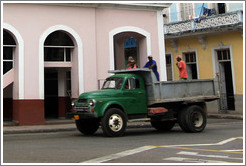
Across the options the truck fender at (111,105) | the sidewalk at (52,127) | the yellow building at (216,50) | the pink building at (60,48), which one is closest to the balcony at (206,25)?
the yellow building at (216,50)

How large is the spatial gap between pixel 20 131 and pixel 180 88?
6.52 m

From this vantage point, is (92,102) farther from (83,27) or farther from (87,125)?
(83,27)

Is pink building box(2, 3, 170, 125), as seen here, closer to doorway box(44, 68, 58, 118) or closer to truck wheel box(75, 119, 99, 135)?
doorway box(44, 68, 58, 118)

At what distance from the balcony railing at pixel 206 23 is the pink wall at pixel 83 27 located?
4.49 metres

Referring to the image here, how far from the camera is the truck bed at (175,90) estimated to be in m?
11.2

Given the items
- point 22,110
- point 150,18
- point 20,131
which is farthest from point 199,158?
point 150,18

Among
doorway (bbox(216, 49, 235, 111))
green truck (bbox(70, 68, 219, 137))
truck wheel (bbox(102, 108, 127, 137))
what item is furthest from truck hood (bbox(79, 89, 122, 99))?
doorway (bbox(216, 49, 235, 111))

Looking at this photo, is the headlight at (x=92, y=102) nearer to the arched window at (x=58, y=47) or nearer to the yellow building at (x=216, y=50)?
the arched window at (x=58, y=47)

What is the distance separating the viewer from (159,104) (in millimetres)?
11375

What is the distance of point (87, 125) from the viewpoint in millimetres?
→ 11367

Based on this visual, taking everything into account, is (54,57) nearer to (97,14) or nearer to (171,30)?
(97,14)

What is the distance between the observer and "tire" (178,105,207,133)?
11375 millimetres

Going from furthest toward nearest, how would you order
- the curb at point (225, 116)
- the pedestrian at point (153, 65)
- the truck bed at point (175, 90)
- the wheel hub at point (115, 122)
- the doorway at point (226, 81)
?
the doorway at point (226, 81), the curb at point (225, 116), the pedestrian at point (153, 65), the truck bed at point (175, 90), the wheel hub at point (115, 122)

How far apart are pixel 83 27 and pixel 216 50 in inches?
385
